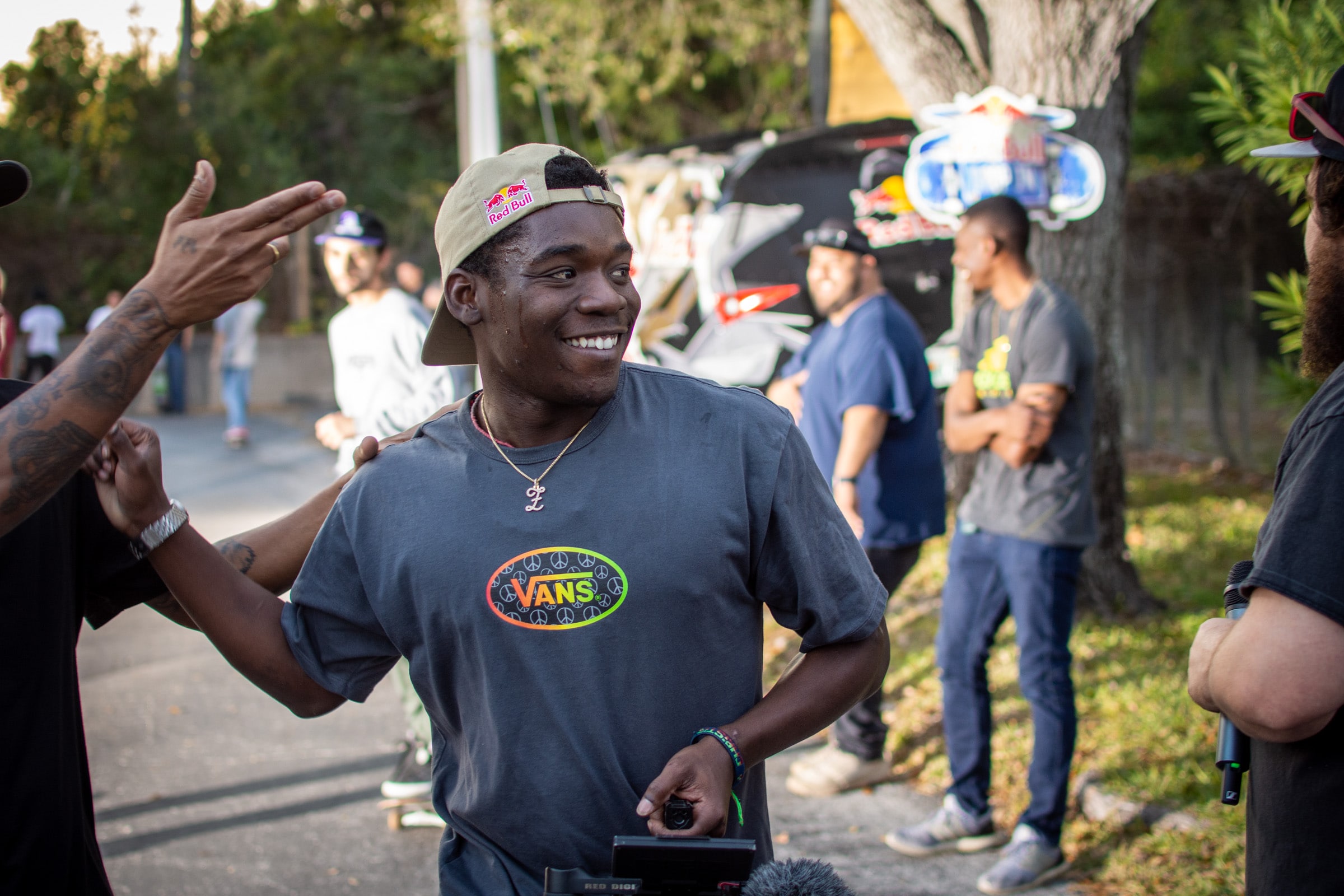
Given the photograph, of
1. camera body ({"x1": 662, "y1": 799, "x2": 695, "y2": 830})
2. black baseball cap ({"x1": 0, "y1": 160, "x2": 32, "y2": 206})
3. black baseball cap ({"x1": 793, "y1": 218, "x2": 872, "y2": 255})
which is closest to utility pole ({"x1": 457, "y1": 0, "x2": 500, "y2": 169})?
black baseball cap ({"x1": 793, "y1": 218, "x2": 872, "y2": 255})

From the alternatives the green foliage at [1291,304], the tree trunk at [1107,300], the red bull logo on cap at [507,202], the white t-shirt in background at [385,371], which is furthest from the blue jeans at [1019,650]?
the red bull logo on cap at [507,202]

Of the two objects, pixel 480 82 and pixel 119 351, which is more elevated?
pixel 480 82

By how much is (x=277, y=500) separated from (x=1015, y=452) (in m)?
8.34

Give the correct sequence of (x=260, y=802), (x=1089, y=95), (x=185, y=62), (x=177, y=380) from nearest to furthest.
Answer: (x=260, y=802)
(x=1089, y=95)
(x=177, y=380)
(x=185, y=62)

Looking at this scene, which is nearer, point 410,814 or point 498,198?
point 498,198

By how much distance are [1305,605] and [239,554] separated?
1.88 metres

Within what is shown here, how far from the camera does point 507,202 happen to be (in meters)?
1.90

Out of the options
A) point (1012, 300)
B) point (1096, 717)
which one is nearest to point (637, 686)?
point (1012, 300)

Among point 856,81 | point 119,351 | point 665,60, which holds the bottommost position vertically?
point 119,351

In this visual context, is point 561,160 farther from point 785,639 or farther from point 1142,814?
point 785,639

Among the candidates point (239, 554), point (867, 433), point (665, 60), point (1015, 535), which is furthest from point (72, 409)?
point (665, 60)

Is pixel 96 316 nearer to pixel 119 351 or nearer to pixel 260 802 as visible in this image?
pixel 260 802

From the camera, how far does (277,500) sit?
1062cm

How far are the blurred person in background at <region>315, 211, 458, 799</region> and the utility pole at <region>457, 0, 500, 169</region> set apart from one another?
597cm
